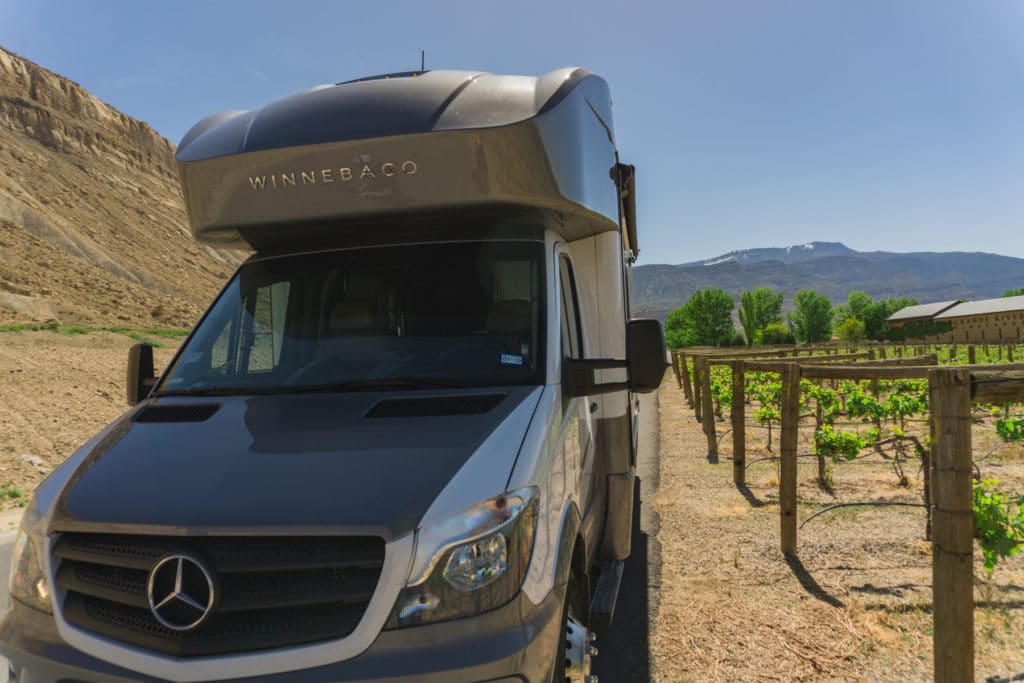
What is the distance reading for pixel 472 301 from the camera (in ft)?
11.3

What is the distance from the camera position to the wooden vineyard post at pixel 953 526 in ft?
10.5

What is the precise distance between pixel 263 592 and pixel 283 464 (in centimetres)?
43

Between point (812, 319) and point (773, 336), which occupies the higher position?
point (812, 319)

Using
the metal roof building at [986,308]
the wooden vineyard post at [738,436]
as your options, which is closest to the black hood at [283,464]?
the wooden vineyard post at [738,436]

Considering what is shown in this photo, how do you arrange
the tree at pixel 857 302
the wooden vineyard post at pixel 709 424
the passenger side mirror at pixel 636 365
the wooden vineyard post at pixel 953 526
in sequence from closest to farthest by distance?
the wooden vineyard post at pixel 953 526
the passenger side mirror at pixel 636 365
the wooden vineyard post at pixel 709 424
the tree at pixel 857 302

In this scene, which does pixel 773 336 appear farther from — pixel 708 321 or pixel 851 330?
pixel 851 330

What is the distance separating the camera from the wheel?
2.68 metres

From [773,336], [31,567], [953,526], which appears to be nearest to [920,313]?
[773,336]

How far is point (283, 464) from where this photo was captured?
245 centimetres

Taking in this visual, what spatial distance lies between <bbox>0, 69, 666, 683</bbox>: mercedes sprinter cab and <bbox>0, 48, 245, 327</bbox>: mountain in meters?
33.5

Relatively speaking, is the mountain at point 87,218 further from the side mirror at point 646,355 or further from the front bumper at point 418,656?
the side mirror at point 646,355

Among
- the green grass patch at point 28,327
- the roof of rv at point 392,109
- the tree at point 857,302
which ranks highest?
the tree at point 857,302

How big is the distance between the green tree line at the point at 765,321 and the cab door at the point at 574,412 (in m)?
126

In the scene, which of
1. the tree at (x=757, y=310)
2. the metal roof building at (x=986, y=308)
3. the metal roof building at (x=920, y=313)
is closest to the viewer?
the metal roof building at (x=986, y=308)
